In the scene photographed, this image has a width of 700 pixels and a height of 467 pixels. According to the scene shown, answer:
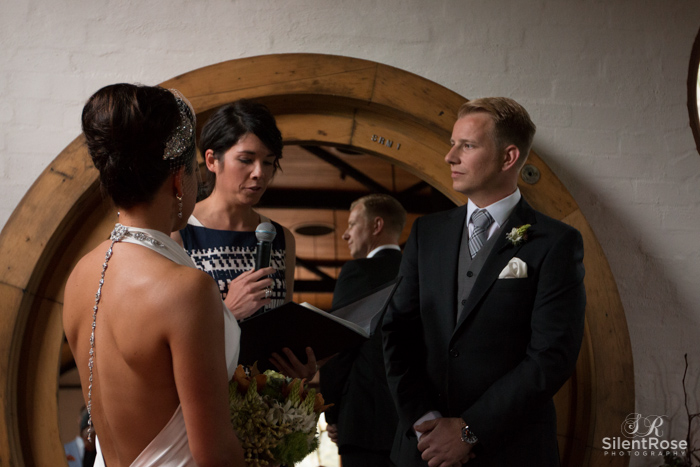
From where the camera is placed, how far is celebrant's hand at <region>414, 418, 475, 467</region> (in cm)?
189

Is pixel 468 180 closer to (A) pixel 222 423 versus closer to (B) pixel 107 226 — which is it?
(A) pixel 222 423

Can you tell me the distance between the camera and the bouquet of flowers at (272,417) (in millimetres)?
1360

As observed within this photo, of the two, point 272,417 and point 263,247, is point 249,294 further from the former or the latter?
point 272,417

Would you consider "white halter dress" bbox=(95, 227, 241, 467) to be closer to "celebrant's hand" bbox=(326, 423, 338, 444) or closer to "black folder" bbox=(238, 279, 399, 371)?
"black folder" bbox=(238, 279, 399, 371)

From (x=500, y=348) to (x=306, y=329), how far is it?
1.97 ft

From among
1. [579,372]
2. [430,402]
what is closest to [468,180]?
[430,402]

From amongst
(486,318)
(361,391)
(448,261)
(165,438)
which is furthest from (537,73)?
(165,438)

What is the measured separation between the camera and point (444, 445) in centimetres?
A: 190

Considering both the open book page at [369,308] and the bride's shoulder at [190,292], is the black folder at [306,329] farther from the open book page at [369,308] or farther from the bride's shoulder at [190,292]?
the bride's shoulder at [190,292]

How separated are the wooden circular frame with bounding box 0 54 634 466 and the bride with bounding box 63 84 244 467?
1452 mm

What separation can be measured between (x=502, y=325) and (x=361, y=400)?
1.29 m

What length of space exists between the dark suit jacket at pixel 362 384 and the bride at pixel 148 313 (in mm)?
1748

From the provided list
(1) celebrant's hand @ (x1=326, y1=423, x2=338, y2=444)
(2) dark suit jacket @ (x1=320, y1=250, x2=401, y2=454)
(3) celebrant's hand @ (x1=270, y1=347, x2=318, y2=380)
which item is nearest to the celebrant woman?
(3) celebrant's hand @ (x1=270, y1=347, x2=318, y2=380)

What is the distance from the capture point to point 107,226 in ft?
9.17
